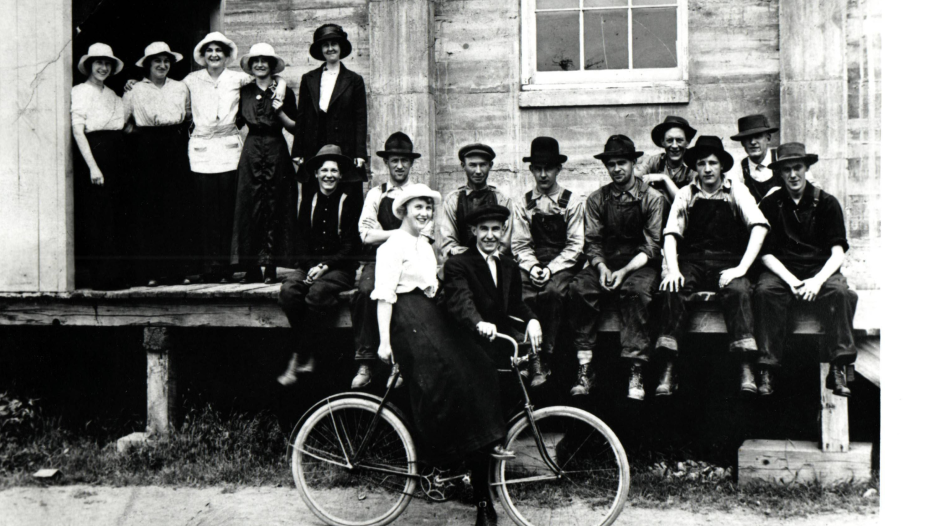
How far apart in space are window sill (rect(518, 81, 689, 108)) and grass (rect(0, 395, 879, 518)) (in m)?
2.58

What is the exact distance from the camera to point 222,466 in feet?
19.2

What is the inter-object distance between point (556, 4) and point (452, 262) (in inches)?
93.1

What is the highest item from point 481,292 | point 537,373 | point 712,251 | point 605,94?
point 605,94

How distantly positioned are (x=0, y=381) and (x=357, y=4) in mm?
3973

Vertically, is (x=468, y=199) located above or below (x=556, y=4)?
below

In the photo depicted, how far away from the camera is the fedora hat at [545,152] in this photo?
5738 millimetres

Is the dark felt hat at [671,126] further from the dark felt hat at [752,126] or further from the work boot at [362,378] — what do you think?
the work boot at [362,378]

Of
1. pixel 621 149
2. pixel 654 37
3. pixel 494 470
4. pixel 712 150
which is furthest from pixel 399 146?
pixel 494 470

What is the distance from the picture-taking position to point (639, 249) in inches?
217

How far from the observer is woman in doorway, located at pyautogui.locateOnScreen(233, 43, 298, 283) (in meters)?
6.29

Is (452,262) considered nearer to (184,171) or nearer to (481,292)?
(481,292)

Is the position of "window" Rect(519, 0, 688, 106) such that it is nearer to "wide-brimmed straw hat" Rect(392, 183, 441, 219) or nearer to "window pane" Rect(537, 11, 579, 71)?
"window pane" Rect(537, 11, 579, 71)

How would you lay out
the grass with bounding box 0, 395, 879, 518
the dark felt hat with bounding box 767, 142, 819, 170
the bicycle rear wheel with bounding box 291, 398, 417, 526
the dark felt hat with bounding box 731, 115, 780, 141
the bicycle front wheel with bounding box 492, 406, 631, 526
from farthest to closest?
the dark felt hat with bounding box 731, 115, 780, 141 < the dark felt hat with bounding box 767, 142, 819, 170 < the grass with bounding box 0, 395, 879, 518 < the bicycle rear wheel with bounding box 291, 398, 417, 526 < the bicycle front wheel with bounding box 492, 406, 631, 526

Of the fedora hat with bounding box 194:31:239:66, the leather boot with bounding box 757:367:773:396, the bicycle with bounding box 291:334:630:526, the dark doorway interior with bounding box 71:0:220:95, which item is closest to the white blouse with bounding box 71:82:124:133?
the dark doorway interior with bounding box 71:0:220:95
